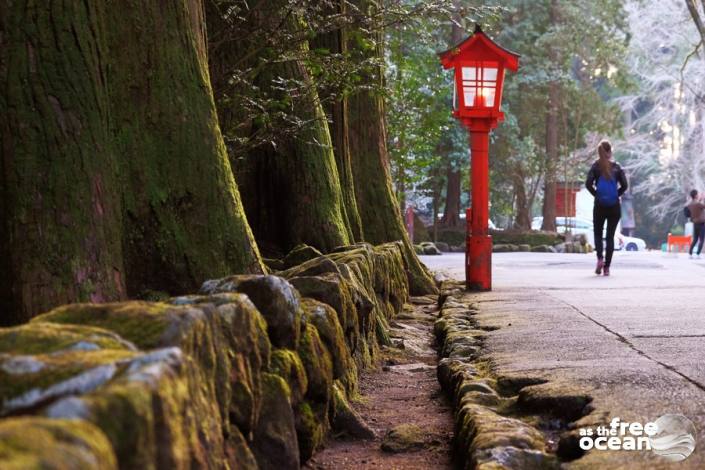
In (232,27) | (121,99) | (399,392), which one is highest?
(232,27)

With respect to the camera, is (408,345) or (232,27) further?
(408,345)

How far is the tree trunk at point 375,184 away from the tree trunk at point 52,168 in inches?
313

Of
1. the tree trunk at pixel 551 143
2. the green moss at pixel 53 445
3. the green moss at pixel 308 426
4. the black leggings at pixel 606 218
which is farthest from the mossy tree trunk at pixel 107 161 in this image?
the tree trunk at pixel 551 143

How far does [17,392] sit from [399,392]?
4.29 metres

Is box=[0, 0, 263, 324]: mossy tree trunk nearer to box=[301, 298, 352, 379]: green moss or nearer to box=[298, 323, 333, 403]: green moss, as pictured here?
box=[301, 298, 352, 379]: green moss

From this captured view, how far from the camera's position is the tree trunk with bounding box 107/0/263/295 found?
196 inches

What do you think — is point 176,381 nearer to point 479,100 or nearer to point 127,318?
point 127,318

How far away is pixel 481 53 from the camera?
1182 centimetres

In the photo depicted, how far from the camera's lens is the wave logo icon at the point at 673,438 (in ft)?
10.6

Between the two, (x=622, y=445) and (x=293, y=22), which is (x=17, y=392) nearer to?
(x=622, y=445)

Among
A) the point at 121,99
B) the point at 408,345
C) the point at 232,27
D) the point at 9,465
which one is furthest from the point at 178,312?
the point at 408,345

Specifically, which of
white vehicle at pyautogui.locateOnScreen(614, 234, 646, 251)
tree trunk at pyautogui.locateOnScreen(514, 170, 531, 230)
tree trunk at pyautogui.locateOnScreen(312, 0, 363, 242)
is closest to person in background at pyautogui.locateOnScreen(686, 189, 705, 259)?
tree trunk at pyautogui.locateOnScreen(514, 170, 531, 230)

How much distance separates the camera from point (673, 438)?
341 cm

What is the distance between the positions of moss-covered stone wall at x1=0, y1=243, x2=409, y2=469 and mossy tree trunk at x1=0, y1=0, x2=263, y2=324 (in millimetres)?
721
